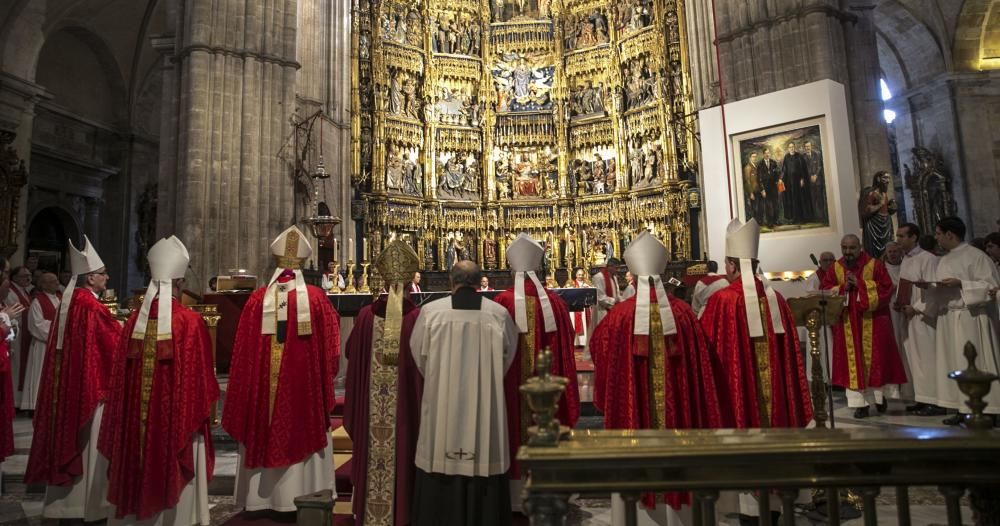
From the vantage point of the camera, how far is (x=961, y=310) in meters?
5.91

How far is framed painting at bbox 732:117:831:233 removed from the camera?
8.66 meters

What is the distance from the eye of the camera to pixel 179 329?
4.00 metres

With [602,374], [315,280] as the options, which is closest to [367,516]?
[602,374]

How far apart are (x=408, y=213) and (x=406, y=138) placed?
1884 mm

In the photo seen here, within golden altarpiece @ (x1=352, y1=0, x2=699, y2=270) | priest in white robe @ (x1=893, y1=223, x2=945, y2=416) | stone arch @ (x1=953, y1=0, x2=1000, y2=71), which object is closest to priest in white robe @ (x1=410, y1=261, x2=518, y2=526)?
priest in white robe @ (x1=893, y1=223, x2=945, y2=416)

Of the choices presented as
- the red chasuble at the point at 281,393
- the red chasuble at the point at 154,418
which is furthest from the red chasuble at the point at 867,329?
the red chasuble at the point at 154,418

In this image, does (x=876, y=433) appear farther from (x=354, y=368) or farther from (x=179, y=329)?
(x=179, y=329)

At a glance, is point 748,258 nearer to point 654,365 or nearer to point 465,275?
point 654,365

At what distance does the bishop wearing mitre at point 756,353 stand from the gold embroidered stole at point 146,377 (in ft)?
11.9

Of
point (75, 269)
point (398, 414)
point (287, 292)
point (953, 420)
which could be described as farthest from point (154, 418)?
point (953, 420)

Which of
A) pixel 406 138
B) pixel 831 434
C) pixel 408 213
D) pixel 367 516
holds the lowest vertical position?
pixel 367 516

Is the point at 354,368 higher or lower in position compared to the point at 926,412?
higher

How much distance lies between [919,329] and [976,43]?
16159mm

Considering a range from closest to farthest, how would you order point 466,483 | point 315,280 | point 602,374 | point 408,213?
point 466,483
point 602,374
point 315,280
point 408,213
